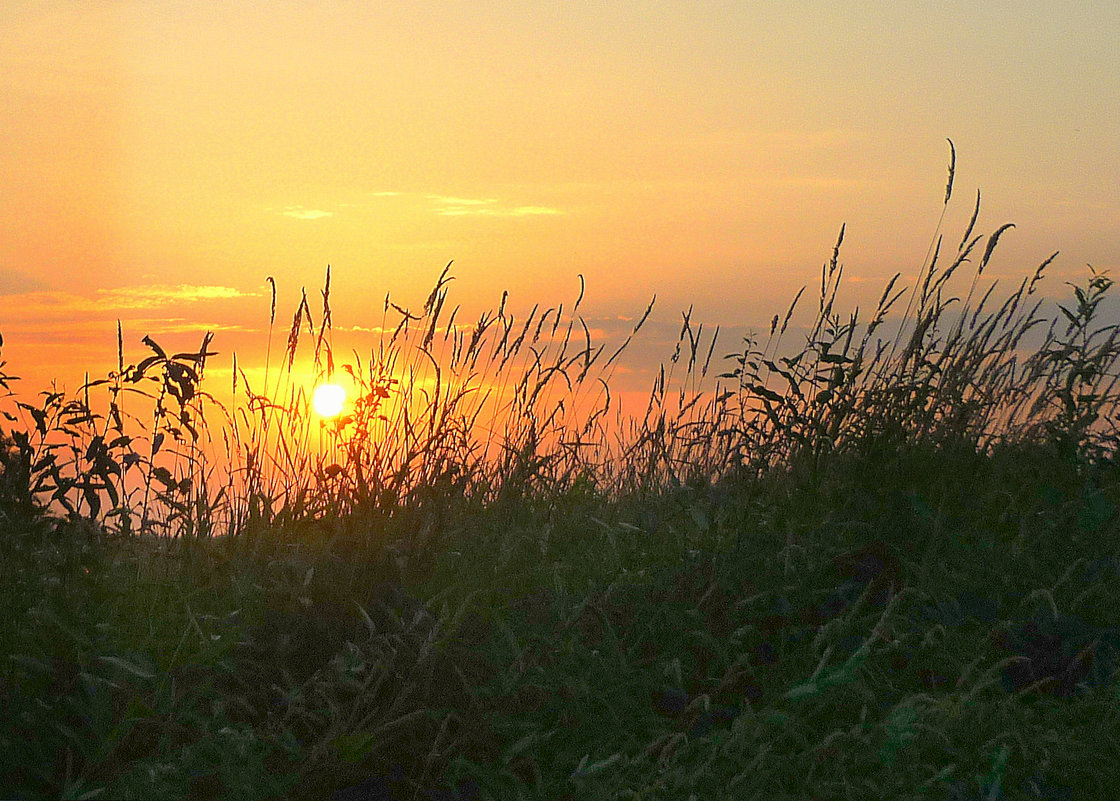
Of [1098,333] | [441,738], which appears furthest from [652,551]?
[1098,333]

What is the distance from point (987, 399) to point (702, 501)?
A: 57.9 inches

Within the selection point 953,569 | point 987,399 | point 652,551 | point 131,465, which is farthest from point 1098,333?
point 131,465

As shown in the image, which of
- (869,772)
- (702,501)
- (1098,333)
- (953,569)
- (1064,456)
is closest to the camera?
(869,772)

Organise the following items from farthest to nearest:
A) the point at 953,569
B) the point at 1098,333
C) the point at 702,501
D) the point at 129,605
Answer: the point at 1098,333
the point at 702,501
the point at 953,569
the point at 129,605

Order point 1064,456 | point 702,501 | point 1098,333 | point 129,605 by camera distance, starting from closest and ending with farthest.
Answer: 1. point 129,605
2. point 702,501
3. point 1064,456
4. point 1098,333

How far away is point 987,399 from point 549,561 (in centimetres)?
217

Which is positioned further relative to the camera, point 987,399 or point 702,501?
point 987,399

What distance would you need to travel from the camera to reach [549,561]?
3562mm

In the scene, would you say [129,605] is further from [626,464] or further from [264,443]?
[626,464]

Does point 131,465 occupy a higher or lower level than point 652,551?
higher

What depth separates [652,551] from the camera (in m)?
3.52

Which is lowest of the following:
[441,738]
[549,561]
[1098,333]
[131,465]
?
[441,738]

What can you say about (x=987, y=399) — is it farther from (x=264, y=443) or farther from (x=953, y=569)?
(x=264, y=443)

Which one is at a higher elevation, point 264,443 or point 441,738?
point 264,443
